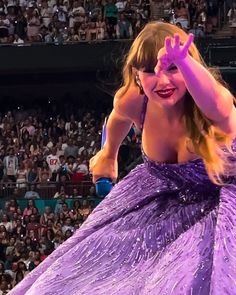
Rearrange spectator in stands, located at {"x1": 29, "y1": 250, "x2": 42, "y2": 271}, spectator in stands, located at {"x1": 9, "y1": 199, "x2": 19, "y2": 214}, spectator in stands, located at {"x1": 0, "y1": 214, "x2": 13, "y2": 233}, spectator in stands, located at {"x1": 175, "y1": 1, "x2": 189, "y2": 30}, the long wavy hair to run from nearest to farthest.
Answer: the long wavy hair < spectator in stands, located at {"x1": 29, "y1": 250, "x2": 42, "y2": 271} < spectator in stands, located at {"x1": 0, "y1": 214, "x2": 13, "y2": 233} < spectator in stands, located at {"x1": 9, "y1": 199, "x2": 19, "y2": 214} < spectator in stands, located at {"x1": 175, "y1": 1, "x2": 189, "y2": 30}

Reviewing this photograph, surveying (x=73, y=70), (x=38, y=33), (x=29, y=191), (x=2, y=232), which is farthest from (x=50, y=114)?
(x=2, y=232)

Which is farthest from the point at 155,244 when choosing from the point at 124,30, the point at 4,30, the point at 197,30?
the point at 4,30

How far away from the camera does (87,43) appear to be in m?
10.4

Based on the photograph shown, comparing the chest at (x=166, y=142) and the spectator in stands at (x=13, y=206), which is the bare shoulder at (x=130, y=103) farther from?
the spectator in stands at (x=13, y=206)

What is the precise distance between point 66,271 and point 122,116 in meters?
0.52

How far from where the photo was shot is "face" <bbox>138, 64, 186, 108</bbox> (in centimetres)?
188

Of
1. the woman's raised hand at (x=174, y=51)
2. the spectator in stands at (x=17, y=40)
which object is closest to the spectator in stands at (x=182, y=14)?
the spectator in stands at (x=17, y=40)

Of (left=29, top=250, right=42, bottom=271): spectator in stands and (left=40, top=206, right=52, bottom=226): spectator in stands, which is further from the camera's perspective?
(left=40, top=206, right=52, bottom=226): spectator in stands

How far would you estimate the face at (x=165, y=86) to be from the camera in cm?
188

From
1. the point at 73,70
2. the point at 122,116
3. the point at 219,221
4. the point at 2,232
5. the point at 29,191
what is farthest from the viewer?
the point at 73,70

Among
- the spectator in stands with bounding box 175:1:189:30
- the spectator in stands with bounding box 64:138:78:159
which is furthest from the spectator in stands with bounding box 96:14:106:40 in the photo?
the spectator in stands with bounding box 64:138:78:159

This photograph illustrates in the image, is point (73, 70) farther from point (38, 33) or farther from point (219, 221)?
point (219, 221)

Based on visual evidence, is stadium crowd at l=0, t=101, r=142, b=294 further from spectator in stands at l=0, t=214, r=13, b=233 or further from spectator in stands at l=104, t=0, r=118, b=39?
spectator in stands at l=104, t=0, r=118, b=39

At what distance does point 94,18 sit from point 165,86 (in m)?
8.95
